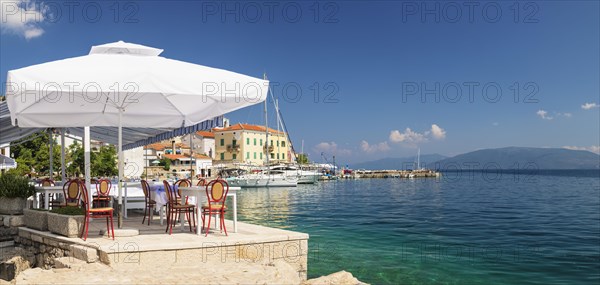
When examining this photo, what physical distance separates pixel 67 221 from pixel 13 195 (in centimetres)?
241

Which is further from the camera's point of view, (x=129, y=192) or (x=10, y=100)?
(x=129, y=192)

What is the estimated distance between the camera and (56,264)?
21.3 feet

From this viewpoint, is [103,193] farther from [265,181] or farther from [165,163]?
[165,163]

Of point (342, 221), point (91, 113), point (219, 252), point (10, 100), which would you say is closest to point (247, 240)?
point (219, 252)

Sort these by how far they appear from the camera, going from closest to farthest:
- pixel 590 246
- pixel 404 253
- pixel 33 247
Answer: pixel 33 247
pixel 404 253
pixel 590 246

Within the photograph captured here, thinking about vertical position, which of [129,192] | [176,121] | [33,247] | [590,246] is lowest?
[590,246]

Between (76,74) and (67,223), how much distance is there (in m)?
2.20

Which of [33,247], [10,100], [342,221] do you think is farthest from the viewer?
[342,221]

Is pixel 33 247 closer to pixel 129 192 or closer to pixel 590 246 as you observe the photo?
pixel 129 192

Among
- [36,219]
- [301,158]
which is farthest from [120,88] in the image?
[301,158]

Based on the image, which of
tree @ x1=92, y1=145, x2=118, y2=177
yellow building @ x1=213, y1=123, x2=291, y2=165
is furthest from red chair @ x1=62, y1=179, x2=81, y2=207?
yellow building @ x1=213, y1=123, x2=291, y2=165

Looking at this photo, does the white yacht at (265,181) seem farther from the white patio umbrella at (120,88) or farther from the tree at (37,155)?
the white patio umbrella at (120,88)

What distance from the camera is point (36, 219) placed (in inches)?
318

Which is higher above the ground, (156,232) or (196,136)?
(196,136)
